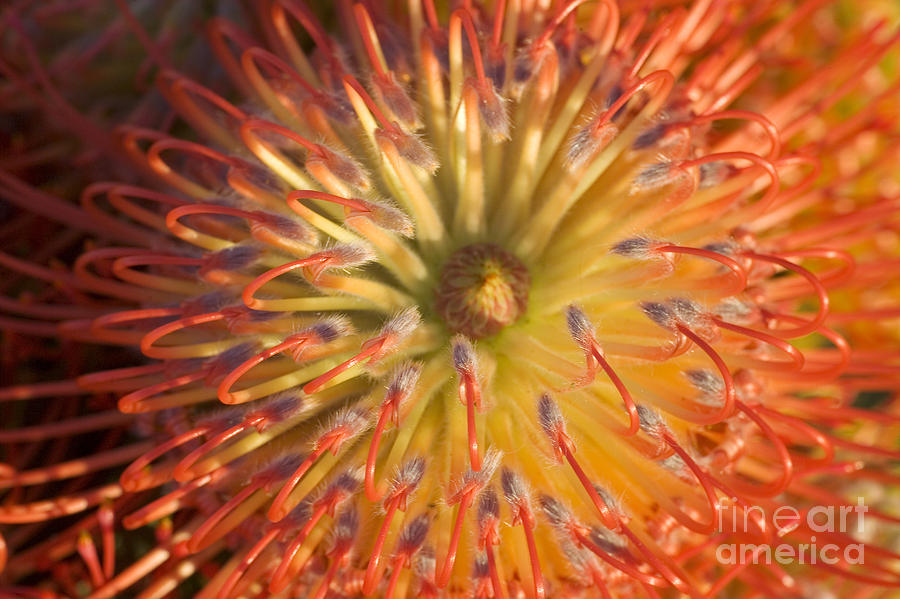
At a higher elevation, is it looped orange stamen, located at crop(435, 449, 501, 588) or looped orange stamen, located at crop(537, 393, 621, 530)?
looped orange stamen, located at crop(537, 393, 621, 530)

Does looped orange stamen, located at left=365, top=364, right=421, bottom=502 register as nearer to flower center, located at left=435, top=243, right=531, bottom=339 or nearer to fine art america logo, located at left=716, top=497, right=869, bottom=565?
flower center, located at left=435, top=243, right=531, bottom=339

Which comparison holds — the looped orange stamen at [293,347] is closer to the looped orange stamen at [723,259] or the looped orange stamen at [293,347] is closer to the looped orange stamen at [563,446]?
the looped orange stamen at [563,446]

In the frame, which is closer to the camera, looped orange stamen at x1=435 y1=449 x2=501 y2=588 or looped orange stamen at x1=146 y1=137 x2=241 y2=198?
looped orange stamen at x1=435 y1=449 x2=501 y2=588

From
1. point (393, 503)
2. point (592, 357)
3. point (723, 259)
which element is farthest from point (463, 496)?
point (723, 259)

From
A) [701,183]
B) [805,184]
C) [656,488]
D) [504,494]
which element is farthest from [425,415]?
[805,184]

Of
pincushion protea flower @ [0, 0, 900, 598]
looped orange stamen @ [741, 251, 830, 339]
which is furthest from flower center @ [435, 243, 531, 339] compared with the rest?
looped orange stamen @ [741, 251, 830, 339]

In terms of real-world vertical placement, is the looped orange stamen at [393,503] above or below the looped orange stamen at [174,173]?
below

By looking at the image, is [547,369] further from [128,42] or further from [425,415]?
[128,42]

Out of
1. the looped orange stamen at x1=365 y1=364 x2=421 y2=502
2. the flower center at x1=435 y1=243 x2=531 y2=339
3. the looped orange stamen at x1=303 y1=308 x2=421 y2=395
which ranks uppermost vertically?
the flower center at x1=435 y1=243 x2=531 y2=339

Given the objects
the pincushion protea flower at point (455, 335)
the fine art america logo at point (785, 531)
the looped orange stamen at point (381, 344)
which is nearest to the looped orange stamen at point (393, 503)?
the pincushion protea flower at point (455, 335)
